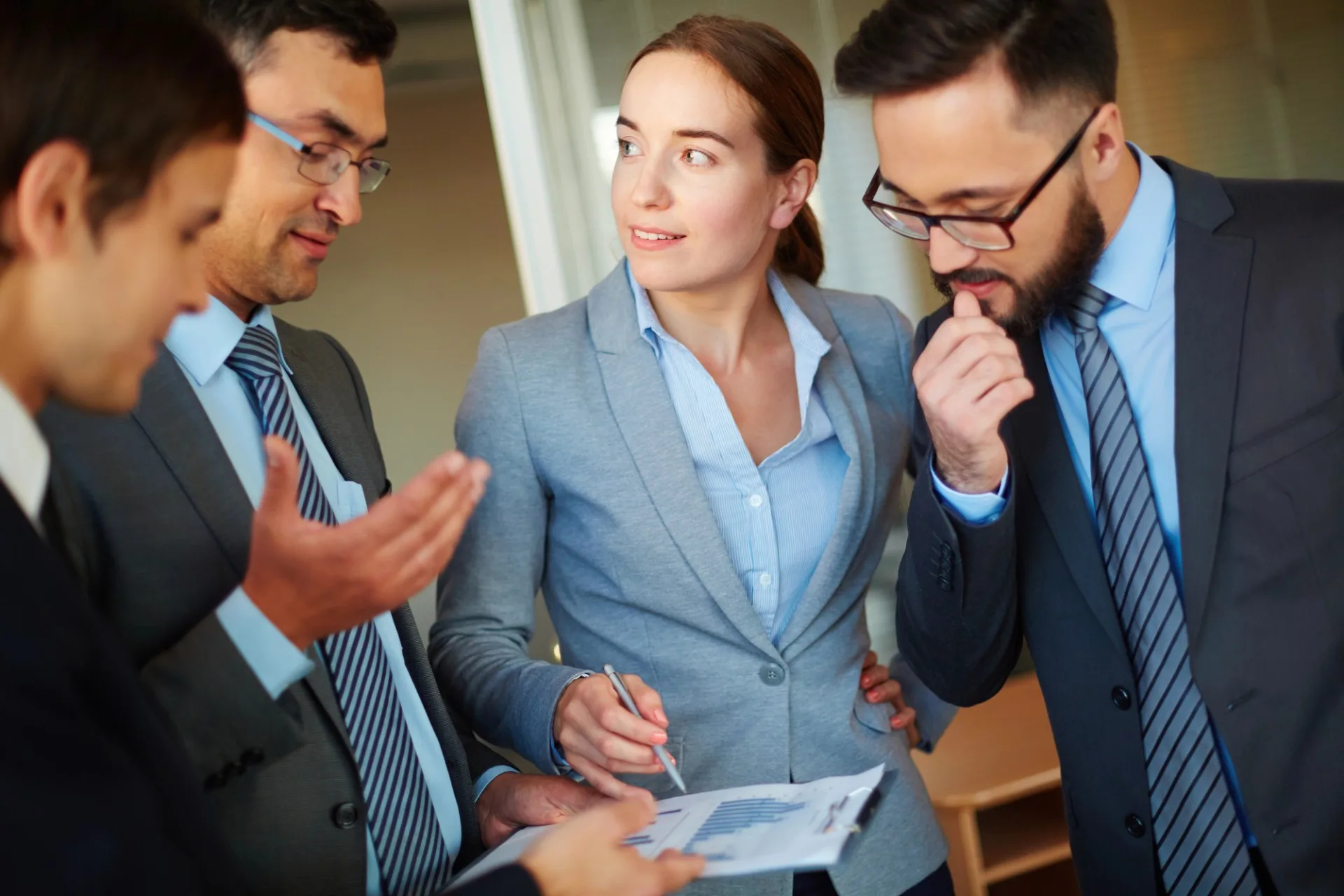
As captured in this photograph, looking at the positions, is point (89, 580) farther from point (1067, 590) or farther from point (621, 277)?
point (1067, 590)

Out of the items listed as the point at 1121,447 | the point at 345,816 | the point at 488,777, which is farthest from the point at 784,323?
the point at 345,816

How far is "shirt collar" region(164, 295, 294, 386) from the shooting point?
1.45 m

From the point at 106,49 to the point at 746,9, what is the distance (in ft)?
9.35

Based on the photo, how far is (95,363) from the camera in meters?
0.90

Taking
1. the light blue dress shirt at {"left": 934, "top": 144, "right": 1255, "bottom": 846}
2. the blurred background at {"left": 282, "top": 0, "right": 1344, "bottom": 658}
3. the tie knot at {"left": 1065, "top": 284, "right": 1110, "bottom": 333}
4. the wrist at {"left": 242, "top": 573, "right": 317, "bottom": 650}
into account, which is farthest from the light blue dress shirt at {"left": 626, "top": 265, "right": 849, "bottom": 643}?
the blurred background at {"left": 282, "top": 0, "right": 1344, "bottom": 658}

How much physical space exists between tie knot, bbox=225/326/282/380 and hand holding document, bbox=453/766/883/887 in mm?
685

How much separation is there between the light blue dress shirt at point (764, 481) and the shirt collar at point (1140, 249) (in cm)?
50

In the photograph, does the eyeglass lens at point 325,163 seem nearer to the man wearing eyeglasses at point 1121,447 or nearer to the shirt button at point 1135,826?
the man wearing eyeglasses at point 1121,447

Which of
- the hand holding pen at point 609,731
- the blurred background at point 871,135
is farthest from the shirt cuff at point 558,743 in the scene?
the blurred background at point 871,135

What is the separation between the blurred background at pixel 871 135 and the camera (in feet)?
10.3

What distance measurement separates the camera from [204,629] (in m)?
1.14

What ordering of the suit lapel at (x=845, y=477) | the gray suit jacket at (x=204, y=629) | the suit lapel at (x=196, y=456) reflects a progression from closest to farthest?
the gray suit jacket at (x=204, y=629) < the suit lapel at (x=196, y=456) < the suit lapel at (x=845, y=477)

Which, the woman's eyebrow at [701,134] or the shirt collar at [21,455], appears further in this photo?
the woman's eyebrow at [701,134]

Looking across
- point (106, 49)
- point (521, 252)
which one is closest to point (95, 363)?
point (106, 49)
